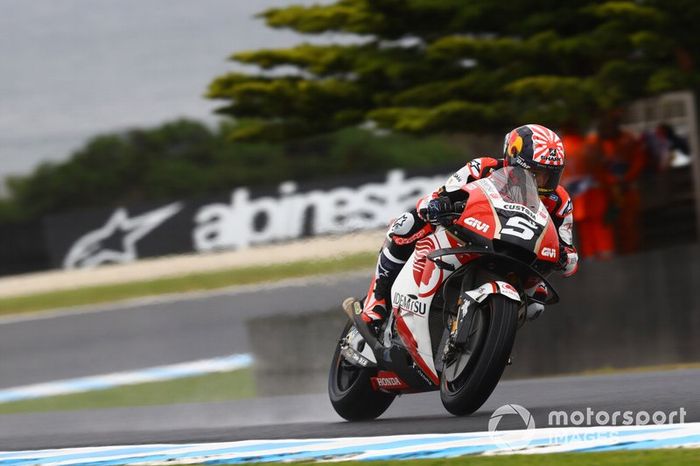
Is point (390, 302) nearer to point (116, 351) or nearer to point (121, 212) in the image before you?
point (116, 351)

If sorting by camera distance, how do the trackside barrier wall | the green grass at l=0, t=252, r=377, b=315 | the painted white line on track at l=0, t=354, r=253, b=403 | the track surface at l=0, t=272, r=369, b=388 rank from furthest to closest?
1. the green grass at l=0, t=252, r=377, b=315
2. the track surface at l=0, t=272, r=369, b=388
3. the painted white line on track at l=0, t=354, r=253, b=403
4. the trackside barrier wall

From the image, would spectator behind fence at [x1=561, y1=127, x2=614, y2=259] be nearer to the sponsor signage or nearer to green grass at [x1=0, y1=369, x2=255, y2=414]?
green grass at [x1=0, y1=369, x2=255, y2=414]

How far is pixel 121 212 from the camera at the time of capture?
1783 centimetres

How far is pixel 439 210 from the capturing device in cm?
578

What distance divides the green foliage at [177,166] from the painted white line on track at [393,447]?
12635mm

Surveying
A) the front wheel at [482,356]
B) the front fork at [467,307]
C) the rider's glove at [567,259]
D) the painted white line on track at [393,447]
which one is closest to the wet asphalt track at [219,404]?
the front wheel at [482,356]

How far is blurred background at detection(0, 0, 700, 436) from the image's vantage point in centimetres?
992

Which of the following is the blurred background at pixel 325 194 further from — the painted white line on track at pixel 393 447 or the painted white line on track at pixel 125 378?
the painted white line on track at pixel 393 447

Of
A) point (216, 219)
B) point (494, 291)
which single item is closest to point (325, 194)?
point (216, 219)

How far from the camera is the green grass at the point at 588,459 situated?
14.4 ft

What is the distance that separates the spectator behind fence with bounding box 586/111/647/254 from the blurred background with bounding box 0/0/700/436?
0.07ft

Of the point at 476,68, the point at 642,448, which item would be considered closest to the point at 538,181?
the point at 642,448

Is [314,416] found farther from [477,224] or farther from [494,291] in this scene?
[494,291]

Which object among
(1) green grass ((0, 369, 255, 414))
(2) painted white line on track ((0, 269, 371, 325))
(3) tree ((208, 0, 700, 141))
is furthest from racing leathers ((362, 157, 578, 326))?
(2) painted white line on track ((0, 269, 371, 325))
